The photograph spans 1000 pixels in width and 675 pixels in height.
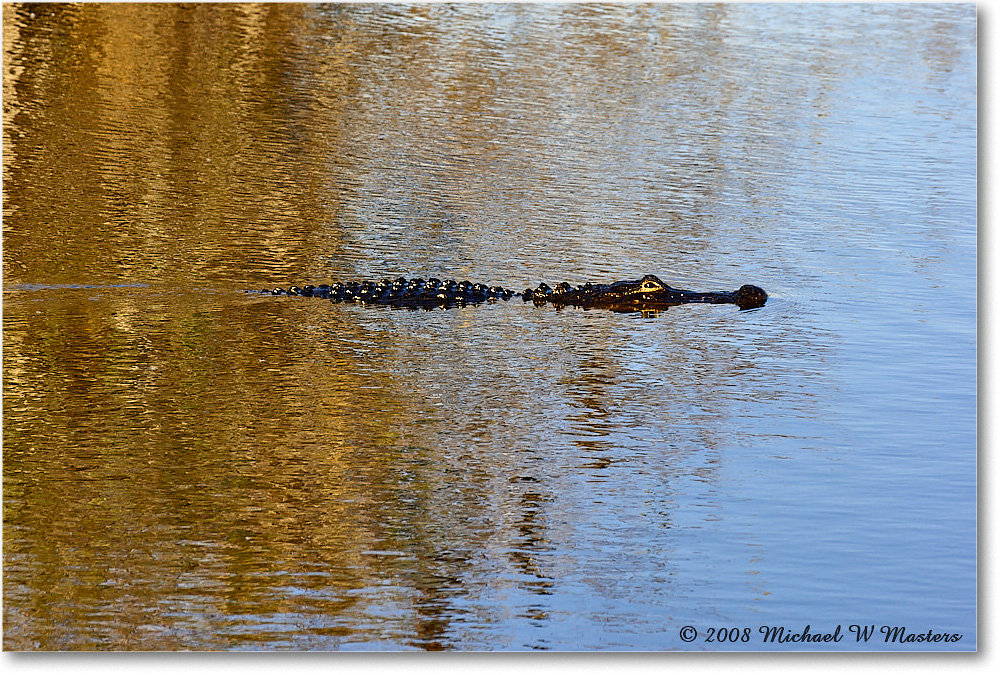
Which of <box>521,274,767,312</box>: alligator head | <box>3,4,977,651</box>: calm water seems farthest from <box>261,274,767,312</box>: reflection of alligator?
<box>3,4,977,651</box>: calm water

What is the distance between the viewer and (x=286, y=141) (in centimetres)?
971

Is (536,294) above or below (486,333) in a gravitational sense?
above

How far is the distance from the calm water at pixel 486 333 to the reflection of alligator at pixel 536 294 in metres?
0.13

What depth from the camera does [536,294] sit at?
24.3 feet

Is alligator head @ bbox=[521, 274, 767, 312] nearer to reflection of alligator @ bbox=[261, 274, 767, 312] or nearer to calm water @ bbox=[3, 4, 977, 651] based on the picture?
reflection of alligator @ bbox=[261, 274, 767, 312]

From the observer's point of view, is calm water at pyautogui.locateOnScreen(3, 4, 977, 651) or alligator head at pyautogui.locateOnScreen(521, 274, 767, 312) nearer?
calm water at pyautogui.locateOnScreen(3, 4, 977, 651)

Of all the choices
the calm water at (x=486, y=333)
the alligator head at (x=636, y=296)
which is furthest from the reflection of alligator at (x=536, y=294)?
the calm water at (x=486, y=333)

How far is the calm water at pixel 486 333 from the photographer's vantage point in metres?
4.84

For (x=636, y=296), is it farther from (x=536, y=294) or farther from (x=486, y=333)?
(x=486, y=333)

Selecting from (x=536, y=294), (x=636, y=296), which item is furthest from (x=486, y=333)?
(x=636, y=296)

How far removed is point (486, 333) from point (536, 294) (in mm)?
567

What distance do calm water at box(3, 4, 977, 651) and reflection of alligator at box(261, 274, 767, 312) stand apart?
0.13 meters

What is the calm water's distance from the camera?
15.9 feet

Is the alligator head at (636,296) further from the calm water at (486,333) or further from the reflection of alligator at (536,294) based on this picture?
the calm water at (486,333)
